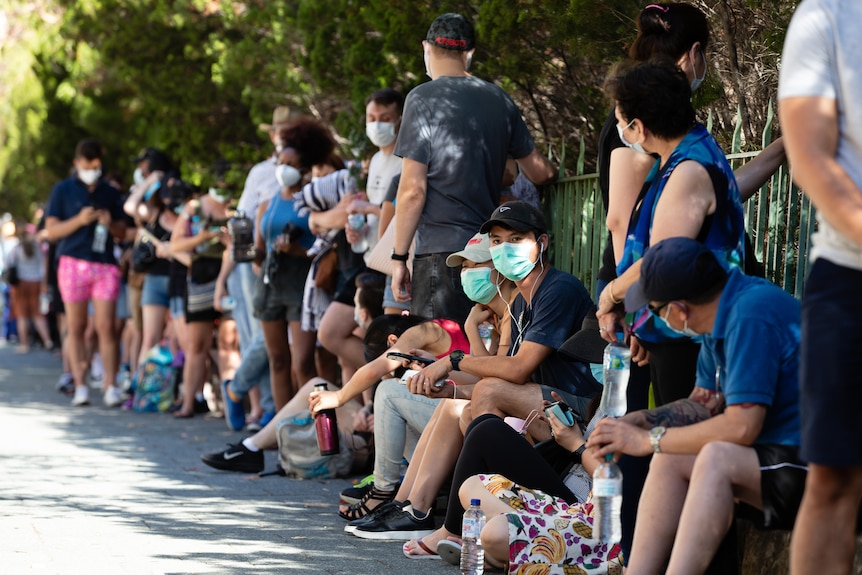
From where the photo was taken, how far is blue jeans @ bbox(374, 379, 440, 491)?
7203 millimetres

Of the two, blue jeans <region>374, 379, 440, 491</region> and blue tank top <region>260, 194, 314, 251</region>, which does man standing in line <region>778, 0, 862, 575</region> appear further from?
blue tank top <region>260, 194, 314, 251</region>

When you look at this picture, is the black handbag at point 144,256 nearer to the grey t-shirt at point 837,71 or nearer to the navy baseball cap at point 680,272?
the navy baseball cap at point 680,272

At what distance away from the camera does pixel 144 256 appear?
13117 mm

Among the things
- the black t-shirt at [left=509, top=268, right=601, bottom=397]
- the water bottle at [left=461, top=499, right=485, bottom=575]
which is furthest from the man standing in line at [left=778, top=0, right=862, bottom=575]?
the black t-shirt at [left=509, top=268, right=601, bottom=397]

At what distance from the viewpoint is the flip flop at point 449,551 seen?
5930mm

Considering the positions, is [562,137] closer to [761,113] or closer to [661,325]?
[761,113]

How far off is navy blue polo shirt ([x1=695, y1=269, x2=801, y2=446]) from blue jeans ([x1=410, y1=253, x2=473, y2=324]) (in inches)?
127

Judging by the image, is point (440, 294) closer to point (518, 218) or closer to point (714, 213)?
point (518, 218)

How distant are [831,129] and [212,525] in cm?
440

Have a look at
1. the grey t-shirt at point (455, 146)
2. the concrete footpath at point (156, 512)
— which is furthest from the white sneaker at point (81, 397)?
the grey t-shirt at point (455, 146)

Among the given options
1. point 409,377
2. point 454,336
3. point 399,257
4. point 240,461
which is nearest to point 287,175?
point 240,461

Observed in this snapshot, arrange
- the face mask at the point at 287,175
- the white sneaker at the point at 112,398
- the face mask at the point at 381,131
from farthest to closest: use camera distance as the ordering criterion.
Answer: the white sneaker at the point at 112,398 < the face mask at the point at 287,175 < the face mask at the point at 381,131

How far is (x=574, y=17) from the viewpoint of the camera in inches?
289

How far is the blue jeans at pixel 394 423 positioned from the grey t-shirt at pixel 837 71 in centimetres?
383
